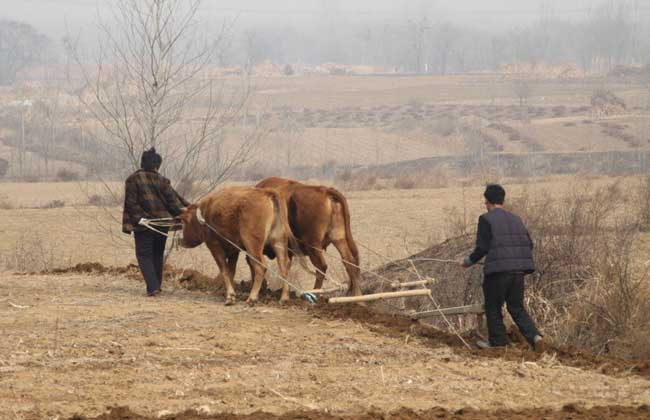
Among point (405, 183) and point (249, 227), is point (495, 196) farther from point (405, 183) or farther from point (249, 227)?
point (405, 183)

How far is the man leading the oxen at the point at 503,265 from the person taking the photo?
442 inches

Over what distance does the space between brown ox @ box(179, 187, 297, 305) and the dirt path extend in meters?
0.84

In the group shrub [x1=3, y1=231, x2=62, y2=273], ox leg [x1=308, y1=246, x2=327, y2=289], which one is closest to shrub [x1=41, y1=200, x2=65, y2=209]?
shrub [x1=3, y1=231, x2=62, y2=273]

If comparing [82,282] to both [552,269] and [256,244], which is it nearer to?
[256,244]

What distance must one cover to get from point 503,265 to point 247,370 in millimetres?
2747

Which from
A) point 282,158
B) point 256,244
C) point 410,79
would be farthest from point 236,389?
point 410,79

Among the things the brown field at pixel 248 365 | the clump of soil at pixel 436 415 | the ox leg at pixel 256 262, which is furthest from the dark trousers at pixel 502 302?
the ox leg at pixel 256 262

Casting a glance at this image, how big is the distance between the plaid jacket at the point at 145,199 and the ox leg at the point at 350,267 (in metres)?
2.24

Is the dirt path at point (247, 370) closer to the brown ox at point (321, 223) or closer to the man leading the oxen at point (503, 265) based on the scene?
the man leading the oxen at point (503, 265)

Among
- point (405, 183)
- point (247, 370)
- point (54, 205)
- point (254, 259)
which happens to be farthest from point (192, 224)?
point (405, 183)

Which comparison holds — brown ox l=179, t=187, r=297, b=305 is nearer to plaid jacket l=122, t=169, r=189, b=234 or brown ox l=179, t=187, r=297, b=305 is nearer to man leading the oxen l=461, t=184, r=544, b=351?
plaid jacket l=122, t=169, r=189, b=234

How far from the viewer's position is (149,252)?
14664mm

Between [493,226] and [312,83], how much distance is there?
387ft

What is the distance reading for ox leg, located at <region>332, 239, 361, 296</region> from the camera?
14.1 m
